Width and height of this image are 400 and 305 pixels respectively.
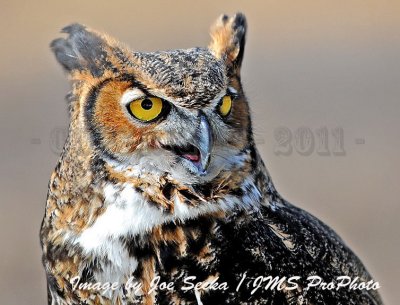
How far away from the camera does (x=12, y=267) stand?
5.91 metres

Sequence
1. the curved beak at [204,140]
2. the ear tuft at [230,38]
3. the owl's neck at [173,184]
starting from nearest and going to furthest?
1. the curved beak at [204,140]
2. the owl's neck at [173,184]
3. the ear tuft at [230,38]

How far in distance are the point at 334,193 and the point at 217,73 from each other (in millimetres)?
4757

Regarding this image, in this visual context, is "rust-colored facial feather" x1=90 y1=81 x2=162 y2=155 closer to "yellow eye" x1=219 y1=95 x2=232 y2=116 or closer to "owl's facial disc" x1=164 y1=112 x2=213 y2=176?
"owl's facial disc" x1=164 y1=112 x2=213 y2=176

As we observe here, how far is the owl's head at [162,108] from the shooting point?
221 cm

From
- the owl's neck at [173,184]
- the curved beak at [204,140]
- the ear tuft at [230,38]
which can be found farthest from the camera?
the ear tuft at [230,38]

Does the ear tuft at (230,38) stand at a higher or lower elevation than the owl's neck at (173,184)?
higher

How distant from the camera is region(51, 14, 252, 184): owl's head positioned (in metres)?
2.21

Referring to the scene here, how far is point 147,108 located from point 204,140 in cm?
16

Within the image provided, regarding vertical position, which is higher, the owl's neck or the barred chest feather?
the owl's neck

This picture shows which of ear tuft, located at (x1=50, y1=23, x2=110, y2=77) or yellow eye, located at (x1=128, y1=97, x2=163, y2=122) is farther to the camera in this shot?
ear tuft, located at (x1=50, y1=23, x2=110, y2=77)

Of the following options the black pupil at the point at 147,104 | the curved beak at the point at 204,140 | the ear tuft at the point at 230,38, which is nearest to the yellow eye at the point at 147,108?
the black pupil at the point at 147,104

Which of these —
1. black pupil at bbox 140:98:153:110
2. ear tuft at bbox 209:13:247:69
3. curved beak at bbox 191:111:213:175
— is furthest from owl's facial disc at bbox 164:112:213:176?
ear tuft at bbox 209:13:247:69

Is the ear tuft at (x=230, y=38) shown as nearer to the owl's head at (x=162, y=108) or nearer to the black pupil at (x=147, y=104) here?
the owl's head at (x=162, y=108)

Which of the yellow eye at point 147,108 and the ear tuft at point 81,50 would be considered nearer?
the yellow eye at point 147,108
